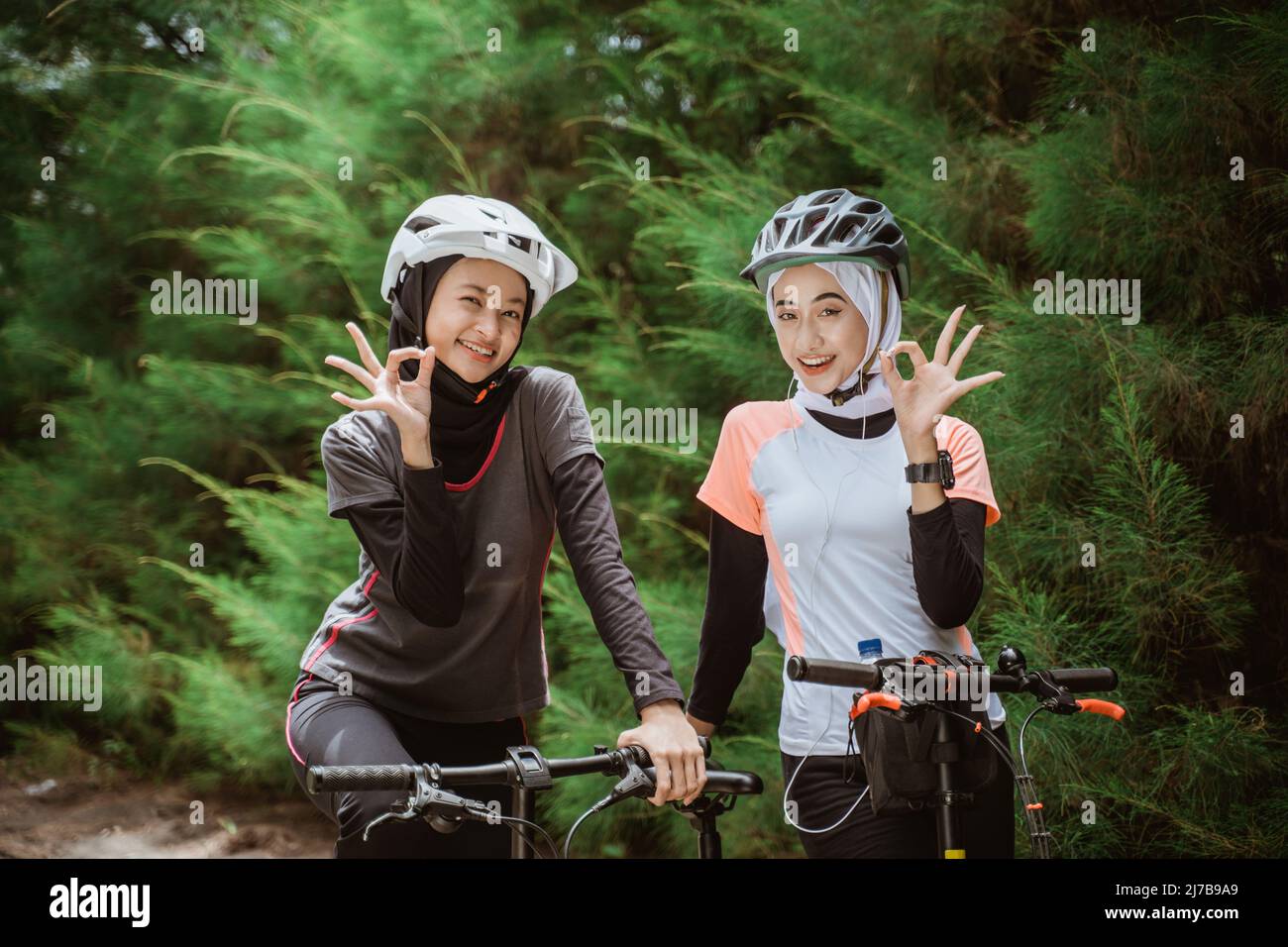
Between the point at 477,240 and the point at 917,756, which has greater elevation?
the point at 477,240

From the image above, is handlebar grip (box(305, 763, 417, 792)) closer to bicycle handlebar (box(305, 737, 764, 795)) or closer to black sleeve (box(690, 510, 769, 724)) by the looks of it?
bicycle handlebar (box(305, 737, 764, 795))

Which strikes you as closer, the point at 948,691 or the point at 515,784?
the point at 515,784

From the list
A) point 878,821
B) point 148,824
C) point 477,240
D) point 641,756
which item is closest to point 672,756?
point 641,756

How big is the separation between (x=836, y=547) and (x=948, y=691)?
1.41ft

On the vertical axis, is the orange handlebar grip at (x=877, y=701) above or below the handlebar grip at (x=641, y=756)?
above

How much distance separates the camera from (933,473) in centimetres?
243

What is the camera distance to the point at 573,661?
4660 millimetres

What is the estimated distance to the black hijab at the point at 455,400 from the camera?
2.69 metres

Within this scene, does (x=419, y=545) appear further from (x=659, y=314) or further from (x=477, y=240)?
(x=659, y=314)

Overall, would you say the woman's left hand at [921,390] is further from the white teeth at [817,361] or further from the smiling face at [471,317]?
the smiling face at [471,317]

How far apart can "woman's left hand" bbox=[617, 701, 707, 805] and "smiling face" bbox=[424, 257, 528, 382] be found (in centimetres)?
89

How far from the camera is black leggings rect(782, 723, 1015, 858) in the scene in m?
2.46

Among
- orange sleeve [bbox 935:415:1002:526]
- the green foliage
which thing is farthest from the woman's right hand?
the green foliage

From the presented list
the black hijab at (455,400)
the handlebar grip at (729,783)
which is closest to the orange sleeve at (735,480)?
the black hijab at (455,400)
